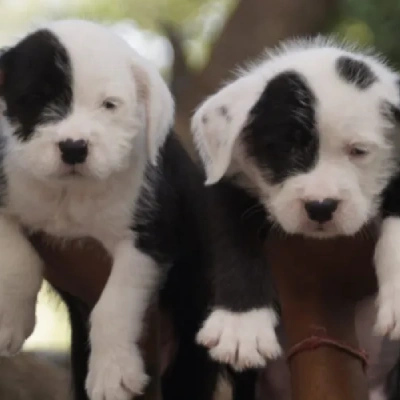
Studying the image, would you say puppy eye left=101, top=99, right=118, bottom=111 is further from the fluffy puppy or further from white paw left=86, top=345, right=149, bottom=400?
white paw left=86, top=345, right=149, bottom=400

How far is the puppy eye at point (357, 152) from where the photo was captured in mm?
1303

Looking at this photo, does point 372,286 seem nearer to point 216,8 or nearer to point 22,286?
point 22,286

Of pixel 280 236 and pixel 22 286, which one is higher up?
pixel 280 236

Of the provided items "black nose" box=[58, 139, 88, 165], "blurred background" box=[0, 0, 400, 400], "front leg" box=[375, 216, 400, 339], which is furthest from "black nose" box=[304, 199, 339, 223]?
"blurred background" box=[0, 0, 400, 400]

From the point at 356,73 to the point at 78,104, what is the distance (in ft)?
1.37

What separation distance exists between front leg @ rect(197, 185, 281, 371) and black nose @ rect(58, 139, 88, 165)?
9.9 inches

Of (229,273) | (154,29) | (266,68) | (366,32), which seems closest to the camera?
(229,273)

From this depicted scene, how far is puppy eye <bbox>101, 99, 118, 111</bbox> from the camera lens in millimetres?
1353

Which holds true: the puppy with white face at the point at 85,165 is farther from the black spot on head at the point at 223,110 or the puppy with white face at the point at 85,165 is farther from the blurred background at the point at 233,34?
the blurred background at the point at 233,34

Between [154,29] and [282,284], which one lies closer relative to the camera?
[282,284]

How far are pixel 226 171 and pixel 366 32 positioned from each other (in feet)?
4.26

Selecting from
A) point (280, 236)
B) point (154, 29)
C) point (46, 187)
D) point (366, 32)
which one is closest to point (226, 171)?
point (280, 236)

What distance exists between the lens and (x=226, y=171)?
1.43 metres

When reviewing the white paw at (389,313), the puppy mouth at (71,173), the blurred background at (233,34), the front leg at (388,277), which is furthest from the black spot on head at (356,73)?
the blurred background at (233,34)
